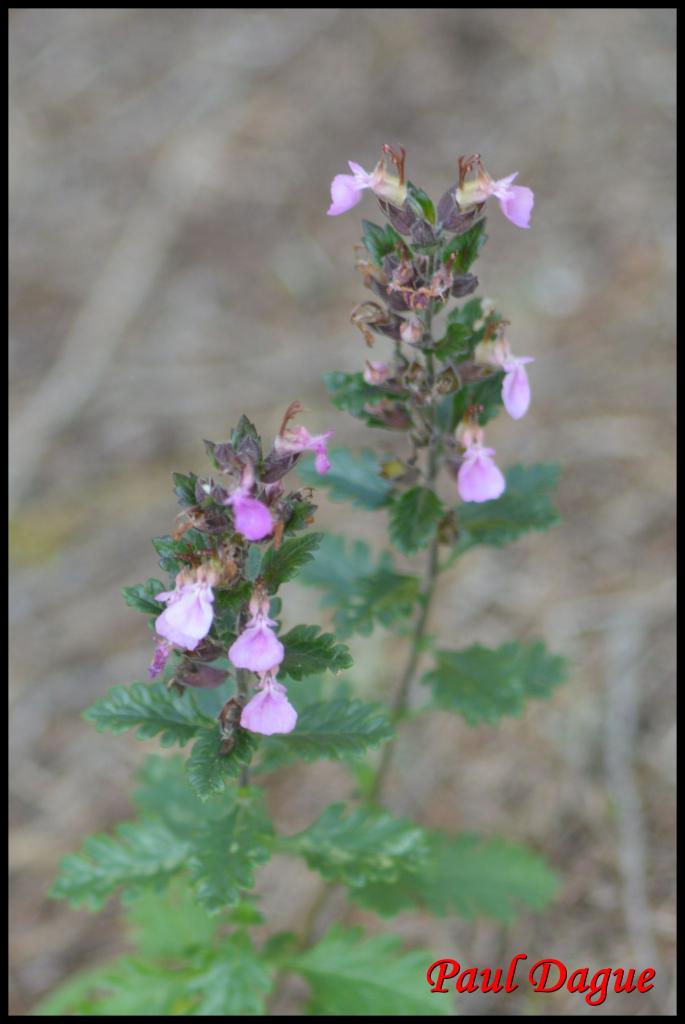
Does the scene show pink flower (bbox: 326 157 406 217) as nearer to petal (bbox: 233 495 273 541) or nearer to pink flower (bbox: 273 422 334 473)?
pink flower (bbox: 273 422 334 473)

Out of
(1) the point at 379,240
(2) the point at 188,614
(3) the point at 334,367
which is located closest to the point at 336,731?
(2) the point at 188,614

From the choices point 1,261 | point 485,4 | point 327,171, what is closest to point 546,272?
point 327,171

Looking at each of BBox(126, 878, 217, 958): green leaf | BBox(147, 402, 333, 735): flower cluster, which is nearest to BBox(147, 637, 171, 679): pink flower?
BBox(147, 402, 333, 735): flower cluster

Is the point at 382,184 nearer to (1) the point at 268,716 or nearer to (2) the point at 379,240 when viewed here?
(2) the point at 379,240

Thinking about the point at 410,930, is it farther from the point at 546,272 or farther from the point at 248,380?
the point at 546,272

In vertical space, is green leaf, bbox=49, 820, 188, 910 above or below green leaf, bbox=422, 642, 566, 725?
below

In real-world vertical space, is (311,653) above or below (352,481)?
below
